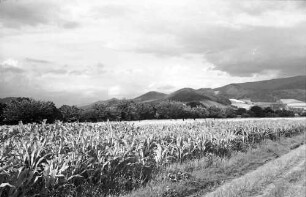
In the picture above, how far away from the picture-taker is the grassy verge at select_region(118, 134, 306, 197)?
1138cm

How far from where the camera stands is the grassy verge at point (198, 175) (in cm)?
1138

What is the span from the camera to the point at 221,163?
17125 millimetres

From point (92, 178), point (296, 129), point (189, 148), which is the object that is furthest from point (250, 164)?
point (296, 129)

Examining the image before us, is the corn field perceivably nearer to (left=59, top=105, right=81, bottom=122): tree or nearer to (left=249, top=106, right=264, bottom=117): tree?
(left=59, top=105, right=81, bottom=122): tree

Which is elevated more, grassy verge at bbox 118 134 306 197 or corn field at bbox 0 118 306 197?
corn field at bbox 0 118 306 197

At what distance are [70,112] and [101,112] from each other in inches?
306

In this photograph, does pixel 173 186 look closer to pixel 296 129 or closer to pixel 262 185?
pixel 262 185

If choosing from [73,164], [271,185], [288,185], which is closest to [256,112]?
[288,185]

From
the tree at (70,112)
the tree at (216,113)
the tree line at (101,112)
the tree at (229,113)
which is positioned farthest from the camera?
the tree at (229,113)

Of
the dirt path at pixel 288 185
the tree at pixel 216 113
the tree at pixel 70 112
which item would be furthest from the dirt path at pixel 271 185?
the tree at pixel 216 113

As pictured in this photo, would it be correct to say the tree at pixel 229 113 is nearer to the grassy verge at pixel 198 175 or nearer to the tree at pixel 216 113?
the tree at pixel 216 113

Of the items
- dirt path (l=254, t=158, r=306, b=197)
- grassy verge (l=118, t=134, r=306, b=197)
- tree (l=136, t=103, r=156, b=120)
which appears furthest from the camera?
tree (l=136, t=103, r=156, b=120)

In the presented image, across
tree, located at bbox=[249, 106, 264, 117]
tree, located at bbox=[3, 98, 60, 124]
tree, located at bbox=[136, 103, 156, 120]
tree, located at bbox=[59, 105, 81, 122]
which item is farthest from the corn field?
tree, located at bbox=[249, 106, 264, 117]

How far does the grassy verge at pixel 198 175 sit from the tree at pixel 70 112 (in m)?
56.7
